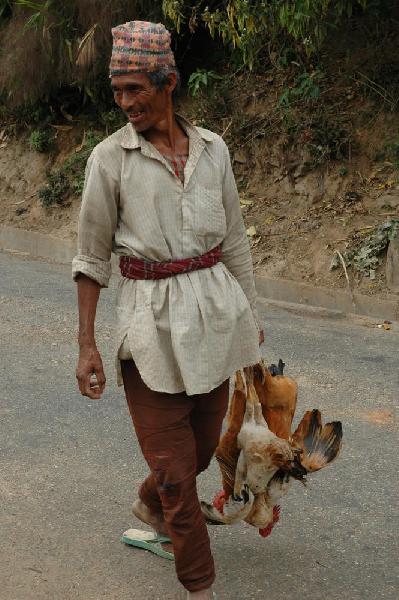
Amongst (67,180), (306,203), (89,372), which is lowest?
(67,180)

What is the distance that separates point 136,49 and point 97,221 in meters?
0.57

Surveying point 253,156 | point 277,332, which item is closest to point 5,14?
point 253,156

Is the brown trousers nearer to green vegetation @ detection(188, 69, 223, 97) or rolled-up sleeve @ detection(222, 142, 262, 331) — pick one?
rolled-up sleeve @ detection(222, 142, 262, 331)

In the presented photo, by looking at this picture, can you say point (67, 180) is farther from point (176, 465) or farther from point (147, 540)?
point (176, 465)

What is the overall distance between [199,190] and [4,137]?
10.1 m

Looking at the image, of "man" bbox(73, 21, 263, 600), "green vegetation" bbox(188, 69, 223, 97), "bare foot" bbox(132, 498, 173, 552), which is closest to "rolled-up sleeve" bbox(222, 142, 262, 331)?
"man" bbox(73, 21, 263, 600)

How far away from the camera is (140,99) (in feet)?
10.7

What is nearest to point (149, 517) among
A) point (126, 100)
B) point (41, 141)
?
point (126, 100)

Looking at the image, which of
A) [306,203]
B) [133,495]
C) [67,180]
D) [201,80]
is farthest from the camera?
[67,180]

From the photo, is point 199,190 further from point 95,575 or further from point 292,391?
point 95,575

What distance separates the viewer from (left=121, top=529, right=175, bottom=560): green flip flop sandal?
157 inches

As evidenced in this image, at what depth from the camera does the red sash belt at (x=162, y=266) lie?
338 cm

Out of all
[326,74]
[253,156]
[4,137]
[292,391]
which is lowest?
[4,137]

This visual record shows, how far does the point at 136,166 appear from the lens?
3.32m
